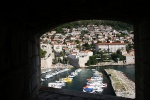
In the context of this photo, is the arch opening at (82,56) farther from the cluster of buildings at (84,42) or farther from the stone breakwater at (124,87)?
the stone breakwater at (124,87)

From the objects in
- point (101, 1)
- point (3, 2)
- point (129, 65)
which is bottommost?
point (129, 65)

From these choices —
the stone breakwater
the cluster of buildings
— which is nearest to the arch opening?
the cluster of buildings

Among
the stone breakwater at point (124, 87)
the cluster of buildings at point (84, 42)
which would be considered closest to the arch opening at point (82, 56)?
the cluster of buildings at point (84, 42)

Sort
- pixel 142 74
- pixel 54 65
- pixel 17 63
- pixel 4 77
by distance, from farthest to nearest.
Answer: pixel 54 65 < pixel 142 74 < pixel 17 63 < pixel 4 77

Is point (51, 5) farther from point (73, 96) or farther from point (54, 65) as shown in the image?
point (54, 65)

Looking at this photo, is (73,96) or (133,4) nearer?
(133,4)

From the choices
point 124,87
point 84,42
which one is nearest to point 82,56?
point 84,42

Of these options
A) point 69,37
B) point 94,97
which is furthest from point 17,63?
point 69,37

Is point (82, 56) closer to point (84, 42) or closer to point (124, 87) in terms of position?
point (84, 42)
